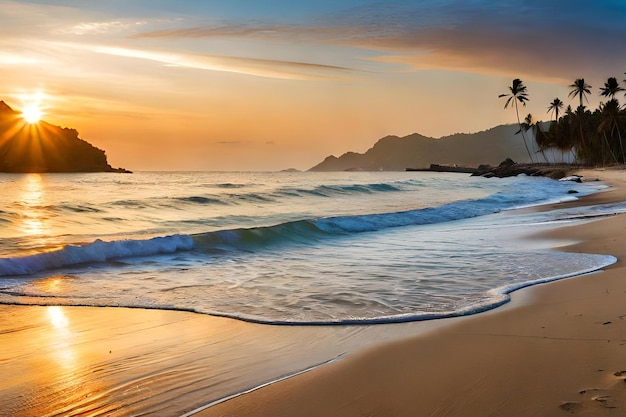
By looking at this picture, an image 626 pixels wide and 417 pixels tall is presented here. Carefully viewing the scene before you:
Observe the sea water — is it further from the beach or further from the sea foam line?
the sea foam line

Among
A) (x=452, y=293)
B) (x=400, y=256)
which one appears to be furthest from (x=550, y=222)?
(x=452, y=293)

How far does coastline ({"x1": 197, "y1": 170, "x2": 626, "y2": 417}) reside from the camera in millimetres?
3461

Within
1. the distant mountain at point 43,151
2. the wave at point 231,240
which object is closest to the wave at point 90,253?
the wave at point 231,240

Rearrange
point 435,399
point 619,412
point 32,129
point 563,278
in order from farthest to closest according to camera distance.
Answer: point 32,129, point 563,278, point 435,399, point 619,412

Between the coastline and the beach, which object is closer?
the coastline

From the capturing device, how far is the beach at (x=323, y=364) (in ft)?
11.7

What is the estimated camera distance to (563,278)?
7.91 metres

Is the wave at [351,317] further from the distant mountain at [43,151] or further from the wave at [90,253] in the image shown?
the distant mountain at [43,151]

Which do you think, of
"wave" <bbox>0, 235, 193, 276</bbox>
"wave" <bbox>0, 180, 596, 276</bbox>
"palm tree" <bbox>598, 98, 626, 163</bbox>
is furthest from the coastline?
"palm tree" <bbox>598, 98, 626, 163</bbox>

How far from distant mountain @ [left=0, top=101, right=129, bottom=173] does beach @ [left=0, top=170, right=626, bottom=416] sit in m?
142

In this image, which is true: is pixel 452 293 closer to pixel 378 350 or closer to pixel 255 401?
pixel 378 350

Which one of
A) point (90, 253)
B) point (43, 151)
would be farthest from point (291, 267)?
point (43, 151)

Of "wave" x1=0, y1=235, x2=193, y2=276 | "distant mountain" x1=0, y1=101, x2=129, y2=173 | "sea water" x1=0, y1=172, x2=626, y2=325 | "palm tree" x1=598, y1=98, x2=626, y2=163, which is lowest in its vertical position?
"sea water" x1=0, y1=172, x2=626, y2=325

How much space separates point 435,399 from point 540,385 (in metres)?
0.72
